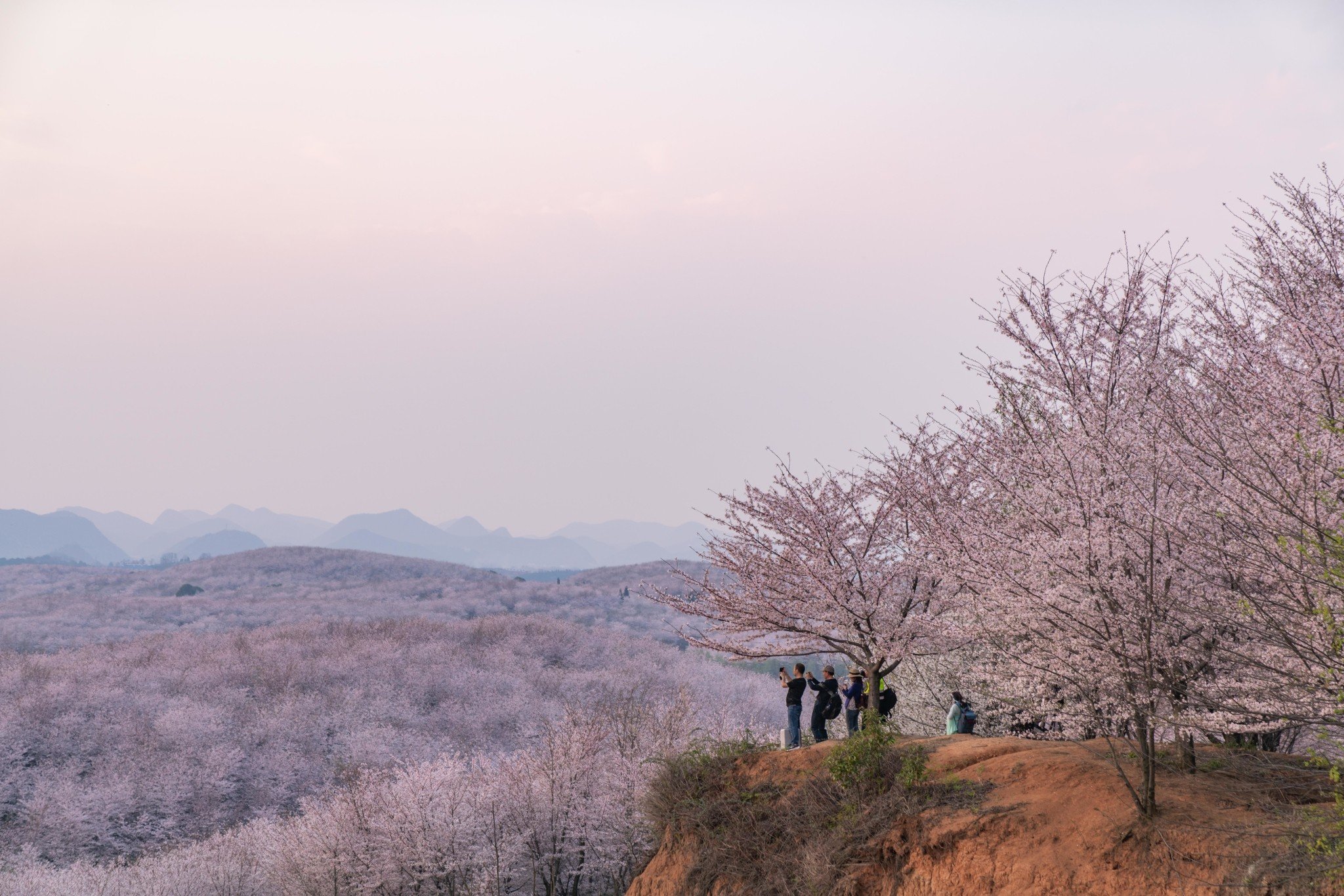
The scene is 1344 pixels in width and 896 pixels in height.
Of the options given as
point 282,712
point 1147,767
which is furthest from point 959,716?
point 282,712

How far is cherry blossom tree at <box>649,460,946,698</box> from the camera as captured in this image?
1864cm

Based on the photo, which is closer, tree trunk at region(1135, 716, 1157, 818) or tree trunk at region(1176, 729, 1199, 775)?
tree trunk at region(1135, 716, 1157, 818)

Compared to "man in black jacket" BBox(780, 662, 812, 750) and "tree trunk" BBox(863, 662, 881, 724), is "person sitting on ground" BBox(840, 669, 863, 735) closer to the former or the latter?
"tree trunk" BBox(863, 662, 881, 724)

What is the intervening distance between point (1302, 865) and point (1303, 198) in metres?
10.8

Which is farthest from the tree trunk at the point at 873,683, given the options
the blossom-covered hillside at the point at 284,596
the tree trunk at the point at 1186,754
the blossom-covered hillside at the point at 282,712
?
the blossom-covered hillside at the point at 284,596

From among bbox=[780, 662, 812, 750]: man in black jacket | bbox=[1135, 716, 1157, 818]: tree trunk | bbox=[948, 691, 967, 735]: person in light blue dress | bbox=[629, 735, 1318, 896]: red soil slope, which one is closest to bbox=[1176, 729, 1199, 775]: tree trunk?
bbox=[629, 735, 1318, 896]: red soil slope

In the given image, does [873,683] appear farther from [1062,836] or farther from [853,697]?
[1062,836]

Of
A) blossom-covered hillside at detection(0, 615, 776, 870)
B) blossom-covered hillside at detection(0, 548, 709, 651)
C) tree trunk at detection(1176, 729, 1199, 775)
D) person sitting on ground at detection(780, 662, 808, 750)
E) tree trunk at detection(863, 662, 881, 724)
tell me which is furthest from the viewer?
blossom-covered hillside at detection(0, 548, 709, 651)

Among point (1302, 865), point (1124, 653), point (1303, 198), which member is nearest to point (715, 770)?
point (1124, 653)

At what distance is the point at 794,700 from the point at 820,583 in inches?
96.8

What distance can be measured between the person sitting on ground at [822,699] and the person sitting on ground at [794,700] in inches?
8.5

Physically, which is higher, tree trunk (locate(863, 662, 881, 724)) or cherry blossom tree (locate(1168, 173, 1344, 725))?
cherry blossom tree (locate(1168, 173, 1344, 725))

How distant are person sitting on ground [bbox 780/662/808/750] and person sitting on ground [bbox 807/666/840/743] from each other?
21cm

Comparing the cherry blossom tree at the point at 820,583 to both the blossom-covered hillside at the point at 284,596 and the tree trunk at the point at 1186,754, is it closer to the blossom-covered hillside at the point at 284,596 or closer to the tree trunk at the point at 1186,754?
the tree trunk at the point at 1186,754
